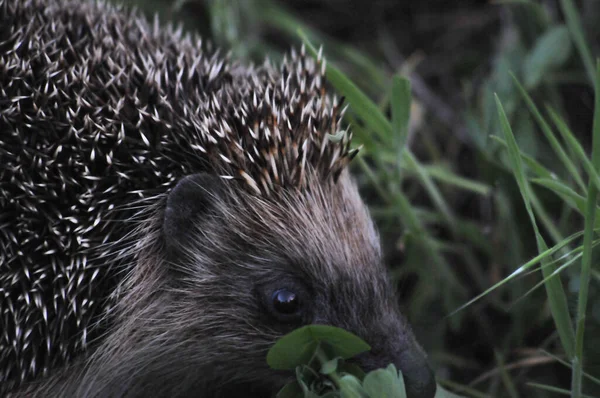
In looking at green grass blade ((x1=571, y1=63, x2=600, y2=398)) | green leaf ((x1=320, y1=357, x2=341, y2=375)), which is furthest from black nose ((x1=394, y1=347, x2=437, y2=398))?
green grass blade ((x1=571, y1=63, x2=600, y2=398))

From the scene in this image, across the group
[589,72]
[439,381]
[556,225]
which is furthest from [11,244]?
[589,72]

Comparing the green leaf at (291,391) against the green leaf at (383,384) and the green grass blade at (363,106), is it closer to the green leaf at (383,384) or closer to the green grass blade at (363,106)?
the green leaf at (383,384)

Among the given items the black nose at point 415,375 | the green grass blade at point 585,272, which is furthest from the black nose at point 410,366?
the green grass blade at point 585,272

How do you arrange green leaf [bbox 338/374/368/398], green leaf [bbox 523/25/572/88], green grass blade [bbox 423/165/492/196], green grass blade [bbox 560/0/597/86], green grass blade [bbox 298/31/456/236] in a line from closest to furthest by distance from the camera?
green leaf [bbox 338/374/368/398] < green grass blade [bbox 298/31/456/236] < green grass blade [bbox 423/165/492/196] < green grass blade [bbox 560/0/597/86] < green leaf [bbox 523/25/572/88]

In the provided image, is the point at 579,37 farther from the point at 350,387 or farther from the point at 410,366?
the point at 350,387

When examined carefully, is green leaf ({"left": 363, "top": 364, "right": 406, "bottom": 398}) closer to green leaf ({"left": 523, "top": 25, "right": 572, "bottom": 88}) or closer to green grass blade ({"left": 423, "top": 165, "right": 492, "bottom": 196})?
green grass blade ({"left": 423, "top": 165, "right": 492, "bottom": 196})

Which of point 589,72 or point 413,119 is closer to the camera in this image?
point 589,72

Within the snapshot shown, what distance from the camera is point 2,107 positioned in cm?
247

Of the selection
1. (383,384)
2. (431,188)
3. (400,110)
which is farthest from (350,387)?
(431,188)

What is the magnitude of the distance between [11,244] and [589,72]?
7.92 ft

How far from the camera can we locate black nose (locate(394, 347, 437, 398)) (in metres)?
2.36

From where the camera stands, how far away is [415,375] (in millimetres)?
2369

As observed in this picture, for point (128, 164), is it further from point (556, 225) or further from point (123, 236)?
point (556, 225)

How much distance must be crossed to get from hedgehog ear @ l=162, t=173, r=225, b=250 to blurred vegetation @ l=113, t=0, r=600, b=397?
651 millimetres
